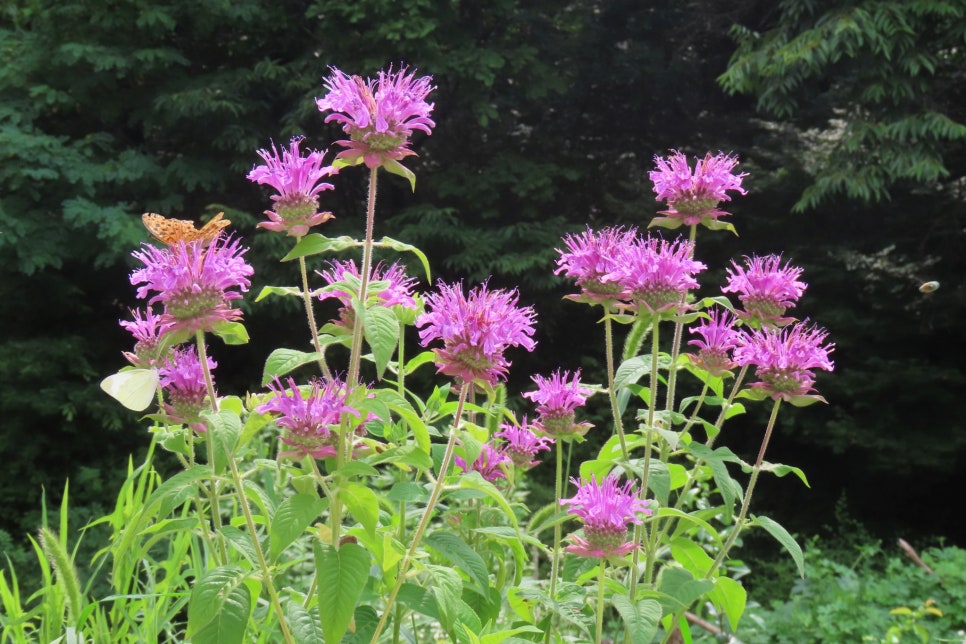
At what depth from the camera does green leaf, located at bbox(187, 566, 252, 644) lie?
0.99 meters

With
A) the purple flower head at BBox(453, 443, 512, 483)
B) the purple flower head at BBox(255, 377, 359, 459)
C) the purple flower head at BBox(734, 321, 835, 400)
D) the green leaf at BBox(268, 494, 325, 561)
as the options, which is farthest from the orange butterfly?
the purple flower head at BBox(734, 321, 835, 400)

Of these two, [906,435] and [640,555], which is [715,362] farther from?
[906,435]

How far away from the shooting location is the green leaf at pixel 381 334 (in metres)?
0.95

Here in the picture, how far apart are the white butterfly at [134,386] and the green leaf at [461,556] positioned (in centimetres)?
39

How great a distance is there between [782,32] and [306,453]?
4.86 m

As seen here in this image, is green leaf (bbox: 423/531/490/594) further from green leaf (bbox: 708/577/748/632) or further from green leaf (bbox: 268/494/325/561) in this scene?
green leaf (bbox: 708/577/748/632)

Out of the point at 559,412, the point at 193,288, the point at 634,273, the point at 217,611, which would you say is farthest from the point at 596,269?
the point at 217,611

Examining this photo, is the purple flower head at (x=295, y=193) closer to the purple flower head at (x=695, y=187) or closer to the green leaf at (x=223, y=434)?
the green leaf at (x=223, y=434)

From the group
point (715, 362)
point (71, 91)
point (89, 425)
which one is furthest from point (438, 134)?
point (715, 362)

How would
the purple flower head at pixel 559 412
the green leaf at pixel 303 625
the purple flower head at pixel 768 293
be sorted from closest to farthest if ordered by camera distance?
the green leaf at pixel 303 625, the purple flower head at pixel 768 293, the purple flower head at pixel 559 412

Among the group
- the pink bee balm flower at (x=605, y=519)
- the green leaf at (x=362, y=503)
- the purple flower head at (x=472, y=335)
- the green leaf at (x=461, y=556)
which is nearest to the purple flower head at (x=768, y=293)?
the pink bee balm flower at (x=605, y=519)

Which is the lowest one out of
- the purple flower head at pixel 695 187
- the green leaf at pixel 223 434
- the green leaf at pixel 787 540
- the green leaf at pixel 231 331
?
the green leaf at pixel 787 540

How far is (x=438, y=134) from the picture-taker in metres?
6.33

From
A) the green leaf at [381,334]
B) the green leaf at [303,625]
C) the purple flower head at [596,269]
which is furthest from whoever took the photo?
the purple flower head at [596,269]
